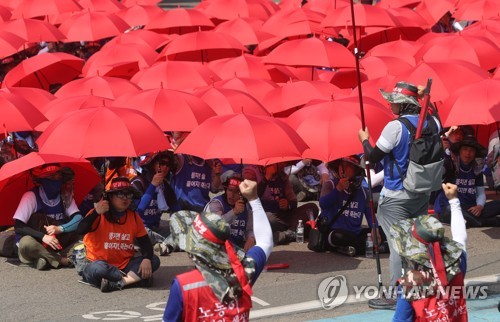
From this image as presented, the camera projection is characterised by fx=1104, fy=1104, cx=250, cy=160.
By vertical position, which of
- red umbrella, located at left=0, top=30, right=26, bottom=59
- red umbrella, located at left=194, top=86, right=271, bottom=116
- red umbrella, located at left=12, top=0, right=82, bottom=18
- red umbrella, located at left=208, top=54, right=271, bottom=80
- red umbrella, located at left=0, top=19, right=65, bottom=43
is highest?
red umbrella, located at left=12, top=0, right=82, bottom=18

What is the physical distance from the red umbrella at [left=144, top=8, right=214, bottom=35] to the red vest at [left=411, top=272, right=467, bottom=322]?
44.0 ft

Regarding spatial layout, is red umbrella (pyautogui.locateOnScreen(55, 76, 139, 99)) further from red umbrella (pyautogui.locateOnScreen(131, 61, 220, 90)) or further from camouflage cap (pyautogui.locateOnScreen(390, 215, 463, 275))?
camouflage cap (pyautogui.locateOnScreen(390, 215, 463, 275))

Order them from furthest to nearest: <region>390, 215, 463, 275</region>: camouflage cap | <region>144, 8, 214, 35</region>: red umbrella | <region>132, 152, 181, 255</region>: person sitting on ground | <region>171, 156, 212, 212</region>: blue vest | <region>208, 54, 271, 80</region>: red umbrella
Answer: <region>144, 8, 214, 35</region>: red umbrella
<region>208, 54, 271, 80</region>: red umbrella
<region>171, 156, 212, 212</region>: blue vest
<region>132, 152, 181, 255</region>: person sitting on ground
<region>390, 215, 463, 275</region>: camouflage cap

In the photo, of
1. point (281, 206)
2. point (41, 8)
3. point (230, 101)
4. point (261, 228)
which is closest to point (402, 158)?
point (281, 206)

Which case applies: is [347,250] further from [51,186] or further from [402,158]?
[51,186]

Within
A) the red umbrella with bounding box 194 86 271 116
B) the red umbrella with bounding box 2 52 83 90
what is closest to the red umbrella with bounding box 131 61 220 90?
the red umbrella with bounding box 194 86 271 116

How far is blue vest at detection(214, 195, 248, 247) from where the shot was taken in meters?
11.4

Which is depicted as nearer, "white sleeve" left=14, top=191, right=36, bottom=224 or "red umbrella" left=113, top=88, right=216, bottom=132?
"white sleeve" left=14, top=191, right=36, bottom=224

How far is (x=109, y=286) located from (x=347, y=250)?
2770 mm

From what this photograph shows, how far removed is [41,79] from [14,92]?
3017mm

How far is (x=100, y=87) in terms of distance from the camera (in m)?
14.7

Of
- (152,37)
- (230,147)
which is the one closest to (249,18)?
(152,37)

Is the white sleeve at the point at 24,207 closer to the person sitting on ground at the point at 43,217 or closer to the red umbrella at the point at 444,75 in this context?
the person sitting on ground at the point at 43,217

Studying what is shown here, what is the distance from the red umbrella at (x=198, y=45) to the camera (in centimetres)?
1720
